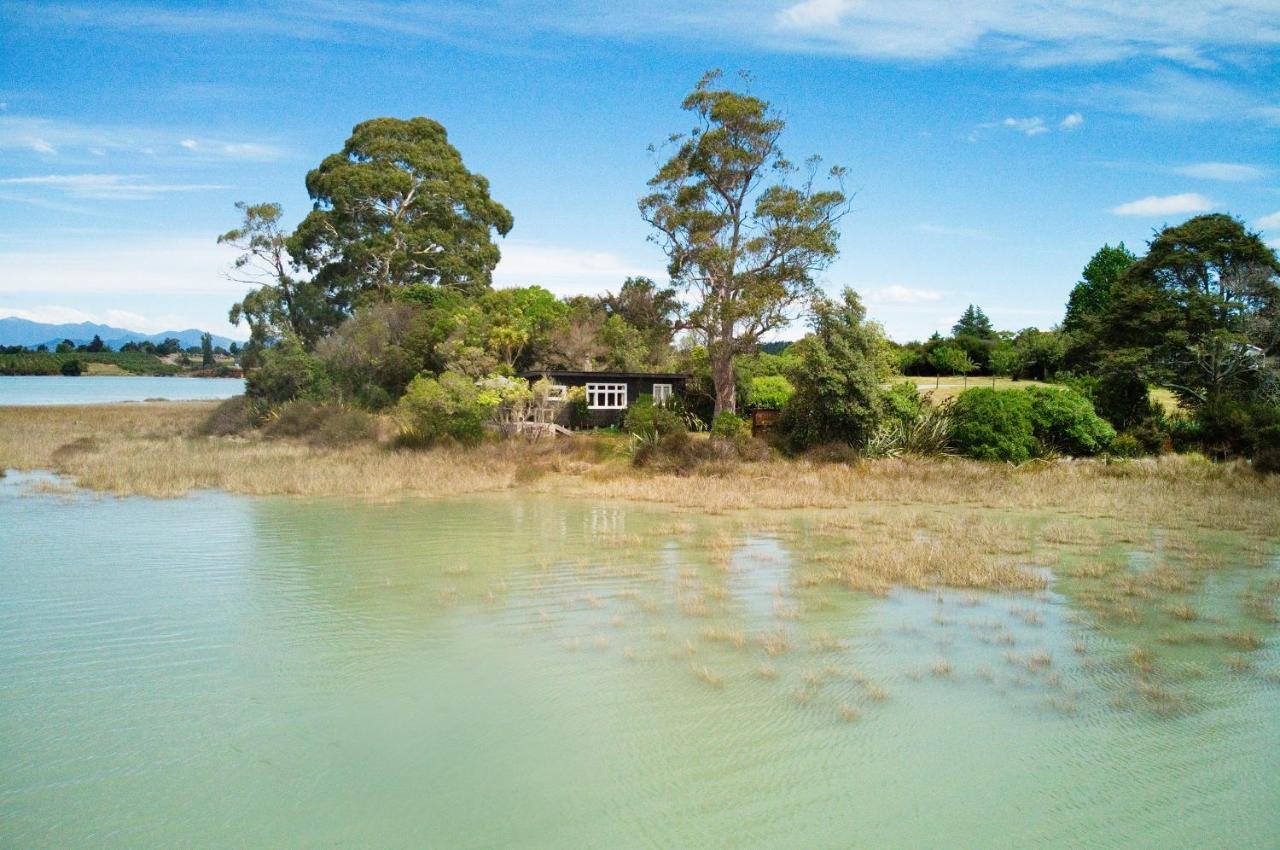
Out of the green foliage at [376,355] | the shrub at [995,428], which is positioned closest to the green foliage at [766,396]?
the shrub at [995,428]

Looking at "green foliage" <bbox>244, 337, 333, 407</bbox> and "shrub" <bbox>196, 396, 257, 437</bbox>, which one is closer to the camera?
"shrub" <bbox>196, 396, 257, 437</bbox>

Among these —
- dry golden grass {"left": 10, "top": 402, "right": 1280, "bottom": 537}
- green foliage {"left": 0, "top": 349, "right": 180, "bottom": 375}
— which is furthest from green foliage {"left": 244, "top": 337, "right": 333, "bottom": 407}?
green foliage {"left": 0, "top": 349, "right": 180, "bottom": 375}

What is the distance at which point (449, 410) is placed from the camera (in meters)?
26.4

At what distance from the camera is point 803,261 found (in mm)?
27828

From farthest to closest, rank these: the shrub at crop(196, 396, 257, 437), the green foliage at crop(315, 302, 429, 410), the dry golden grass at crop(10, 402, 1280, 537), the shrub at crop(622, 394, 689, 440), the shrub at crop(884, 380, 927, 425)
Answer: the green foliage at crop(315, 302, 429, 410)
the shrub at crop(196, 396, 257, 437)
the shrub at crop(622, 394, 689, 440)
the shrub at crop(884, 380, 927, 425)
the dry golden grass at crop(10, 402, 1280, 537)

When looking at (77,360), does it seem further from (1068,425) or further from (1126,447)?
(1126,447)

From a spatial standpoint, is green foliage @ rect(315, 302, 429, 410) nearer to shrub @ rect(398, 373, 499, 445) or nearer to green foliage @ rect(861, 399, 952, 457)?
shrub @ rect(398, 373, 499, 445)

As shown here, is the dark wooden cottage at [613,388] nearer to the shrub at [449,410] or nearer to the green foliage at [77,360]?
the shrub at [449,410]

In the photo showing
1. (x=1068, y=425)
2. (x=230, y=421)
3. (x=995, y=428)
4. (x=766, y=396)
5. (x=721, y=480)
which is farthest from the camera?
(x=230, y=421)

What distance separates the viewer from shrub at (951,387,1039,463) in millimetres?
24812

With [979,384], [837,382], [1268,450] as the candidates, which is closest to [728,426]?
[837,382]

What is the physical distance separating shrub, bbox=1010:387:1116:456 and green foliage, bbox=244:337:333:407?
28.5m

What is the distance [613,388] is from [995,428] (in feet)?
48.4

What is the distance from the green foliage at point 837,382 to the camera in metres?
24.7
